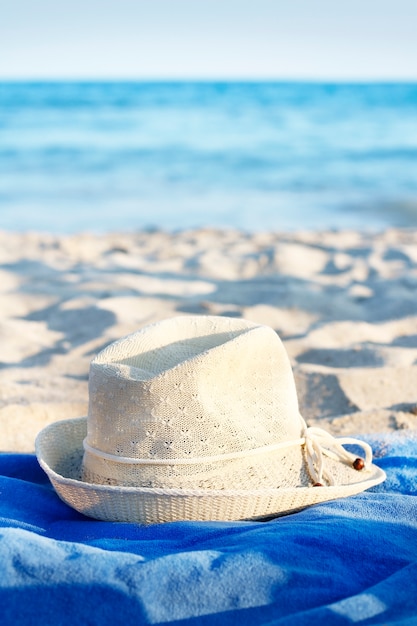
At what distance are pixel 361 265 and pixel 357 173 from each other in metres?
6.71

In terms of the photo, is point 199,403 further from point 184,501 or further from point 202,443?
point 184,501

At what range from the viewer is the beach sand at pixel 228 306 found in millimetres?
2898

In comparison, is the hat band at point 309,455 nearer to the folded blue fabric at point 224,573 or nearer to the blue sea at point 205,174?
the folded blue fabric at point 224,573

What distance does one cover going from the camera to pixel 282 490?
1.66 metres

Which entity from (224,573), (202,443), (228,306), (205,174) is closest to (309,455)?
(202,443)

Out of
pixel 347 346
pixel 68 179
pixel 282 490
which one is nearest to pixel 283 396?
pixel 282 490

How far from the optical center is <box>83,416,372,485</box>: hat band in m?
1.66

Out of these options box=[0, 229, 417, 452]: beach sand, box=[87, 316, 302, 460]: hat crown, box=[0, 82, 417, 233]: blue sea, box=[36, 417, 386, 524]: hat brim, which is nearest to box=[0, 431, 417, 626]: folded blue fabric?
box=[36, 417, 386, 524]: hat brim

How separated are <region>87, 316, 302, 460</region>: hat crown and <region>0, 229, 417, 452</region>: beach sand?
92cm

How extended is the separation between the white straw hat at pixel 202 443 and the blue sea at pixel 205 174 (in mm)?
6135

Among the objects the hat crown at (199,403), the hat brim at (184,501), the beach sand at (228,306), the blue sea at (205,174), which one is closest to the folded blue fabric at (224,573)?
the hat brim at (184,501)

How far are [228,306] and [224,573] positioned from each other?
9.64ft

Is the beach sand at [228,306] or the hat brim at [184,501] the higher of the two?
the hat brim at [184,501]

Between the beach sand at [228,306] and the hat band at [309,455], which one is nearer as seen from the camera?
the hat band at [309,455]
